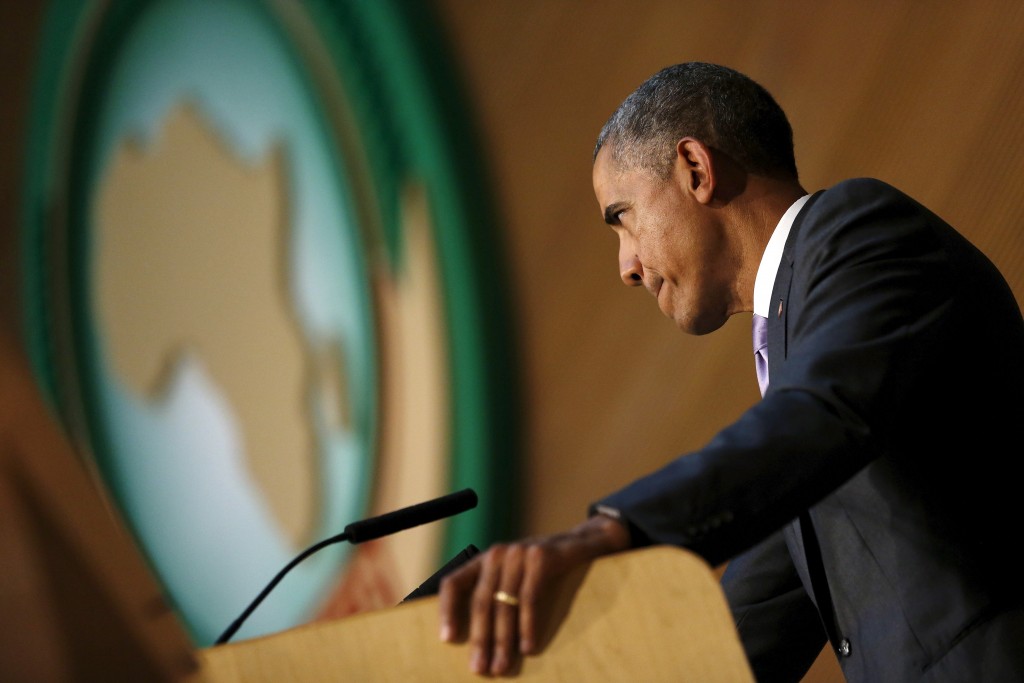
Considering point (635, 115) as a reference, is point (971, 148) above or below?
below

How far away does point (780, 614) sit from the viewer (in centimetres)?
154

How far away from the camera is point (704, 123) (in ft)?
5.07

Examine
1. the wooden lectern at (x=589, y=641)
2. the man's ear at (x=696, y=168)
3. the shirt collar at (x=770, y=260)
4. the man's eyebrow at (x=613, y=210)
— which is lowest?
the wooden lectern at (x=589, y=641)

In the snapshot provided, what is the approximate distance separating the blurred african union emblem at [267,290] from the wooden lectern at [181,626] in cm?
144

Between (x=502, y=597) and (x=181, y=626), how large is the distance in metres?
0.22

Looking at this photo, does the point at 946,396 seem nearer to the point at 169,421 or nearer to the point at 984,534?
the point at 984,534

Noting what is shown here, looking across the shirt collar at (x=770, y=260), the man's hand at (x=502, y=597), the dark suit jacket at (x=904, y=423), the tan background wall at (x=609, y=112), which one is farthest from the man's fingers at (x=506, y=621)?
the tan background wall at (x=609, y=112)

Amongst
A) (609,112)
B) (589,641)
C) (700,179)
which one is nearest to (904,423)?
(700,179)

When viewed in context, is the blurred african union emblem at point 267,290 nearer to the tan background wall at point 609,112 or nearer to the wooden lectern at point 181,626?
the tan background wall at point 609,112

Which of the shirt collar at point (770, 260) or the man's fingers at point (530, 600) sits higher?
the shirt collar at point (770, 260)

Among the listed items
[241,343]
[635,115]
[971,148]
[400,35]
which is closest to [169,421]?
[241,343]

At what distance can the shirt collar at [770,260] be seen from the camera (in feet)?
4.85

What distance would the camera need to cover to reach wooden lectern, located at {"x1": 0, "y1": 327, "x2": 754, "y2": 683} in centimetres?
48

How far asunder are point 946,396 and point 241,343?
152cm
